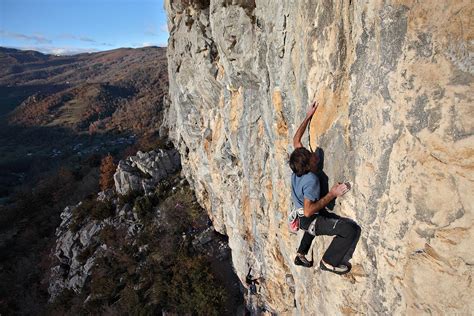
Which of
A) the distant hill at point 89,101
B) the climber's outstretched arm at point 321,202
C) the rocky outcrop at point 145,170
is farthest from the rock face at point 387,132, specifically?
the distant hill at point 89,101

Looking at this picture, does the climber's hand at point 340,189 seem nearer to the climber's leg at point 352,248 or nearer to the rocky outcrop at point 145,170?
the climber's leg at point 352,248

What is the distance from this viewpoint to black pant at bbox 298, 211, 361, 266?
505 centimetres

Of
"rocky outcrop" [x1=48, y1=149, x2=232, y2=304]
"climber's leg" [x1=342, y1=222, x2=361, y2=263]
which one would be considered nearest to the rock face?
"climber's leg" [x1=342, y1=222, x2=361, y2=263]

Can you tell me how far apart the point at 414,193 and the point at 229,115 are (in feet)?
A: 31.4

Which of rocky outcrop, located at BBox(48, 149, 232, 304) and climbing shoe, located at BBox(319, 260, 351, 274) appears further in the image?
rocky outcrop, located at BBox(48, 149, 232, 304)

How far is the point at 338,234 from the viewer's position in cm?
514

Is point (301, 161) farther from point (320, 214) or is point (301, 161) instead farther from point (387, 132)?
point (387, 132)

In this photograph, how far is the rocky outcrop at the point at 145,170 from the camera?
27906mm

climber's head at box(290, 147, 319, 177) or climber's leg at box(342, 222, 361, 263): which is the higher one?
climber's head at box(290, 147, 319, 177)

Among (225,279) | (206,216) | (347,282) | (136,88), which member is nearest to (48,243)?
(206,216)

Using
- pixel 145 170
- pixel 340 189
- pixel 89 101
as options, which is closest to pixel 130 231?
pixel 145 170

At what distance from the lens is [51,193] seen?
4128 cm

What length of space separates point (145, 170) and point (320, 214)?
83.1 ft

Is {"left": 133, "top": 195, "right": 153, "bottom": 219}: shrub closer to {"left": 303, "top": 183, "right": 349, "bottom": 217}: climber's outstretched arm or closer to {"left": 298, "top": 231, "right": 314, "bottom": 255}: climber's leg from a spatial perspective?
{"left": 298, "top": 231, "right": 314, "bottom": 255}: climber's leg
